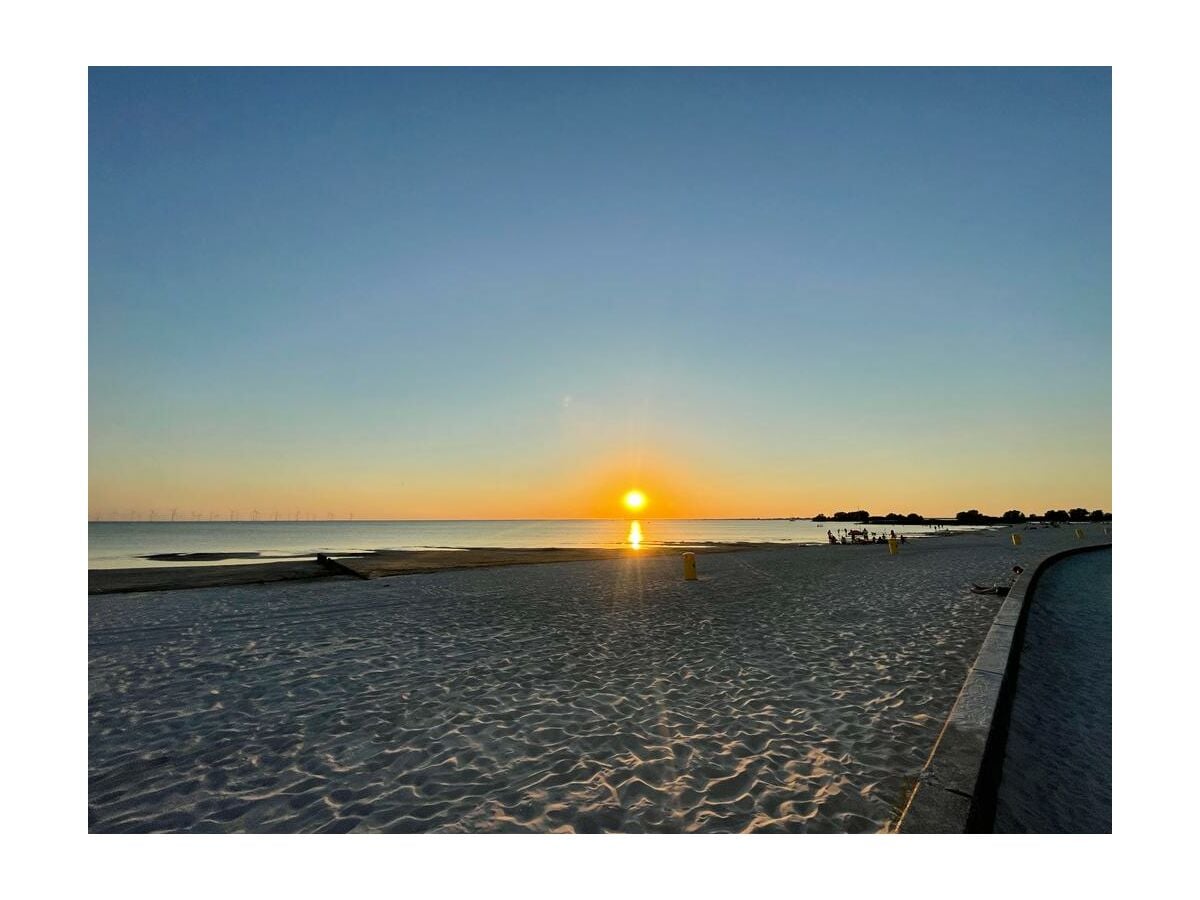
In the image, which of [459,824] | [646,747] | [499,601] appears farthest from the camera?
[499,601]

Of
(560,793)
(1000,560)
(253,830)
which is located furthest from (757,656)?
(1000,560)

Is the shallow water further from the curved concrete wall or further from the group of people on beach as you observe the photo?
the group of people on beach

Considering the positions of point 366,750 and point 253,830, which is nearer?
point 253,830

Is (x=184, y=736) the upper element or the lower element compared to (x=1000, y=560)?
upper

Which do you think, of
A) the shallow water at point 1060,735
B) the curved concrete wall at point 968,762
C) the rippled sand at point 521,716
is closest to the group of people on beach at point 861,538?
the shallow water at point 1060,735

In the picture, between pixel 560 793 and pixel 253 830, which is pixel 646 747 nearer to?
pixel 560 793

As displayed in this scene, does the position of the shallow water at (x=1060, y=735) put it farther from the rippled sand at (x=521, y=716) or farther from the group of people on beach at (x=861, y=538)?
the group of people on beach at (x=861, y=538)

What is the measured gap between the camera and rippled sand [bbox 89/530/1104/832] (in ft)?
17.0

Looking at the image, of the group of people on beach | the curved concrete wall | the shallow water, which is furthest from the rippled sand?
the group of people on beach

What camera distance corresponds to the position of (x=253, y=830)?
500cm

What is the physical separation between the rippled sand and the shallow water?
86 centimetres

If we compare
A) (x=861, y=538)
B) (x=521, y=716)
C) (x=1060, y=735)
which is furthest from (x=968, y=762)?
(x=861, y=538)

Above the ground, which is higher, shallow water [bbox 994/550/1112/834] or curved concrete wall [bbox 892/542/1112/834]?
curved concrete wall [bbox 892/542/1112/834]
